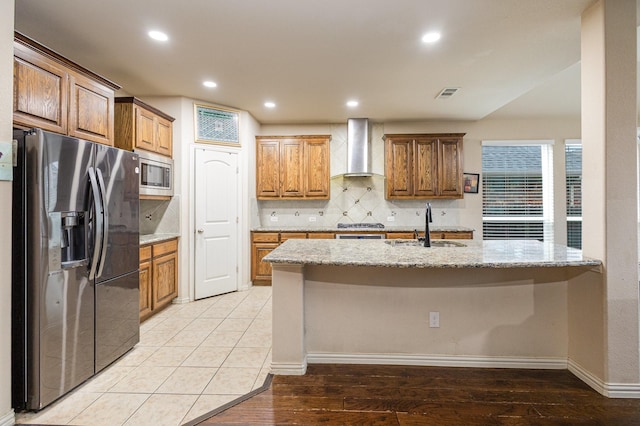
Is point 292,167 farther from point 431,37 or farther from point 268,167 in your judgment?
point 431,37

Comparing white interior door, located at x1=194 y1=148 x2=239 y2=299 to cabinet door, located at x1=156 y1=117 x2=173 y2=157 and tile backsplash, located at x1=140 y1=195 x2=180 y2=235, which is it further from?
cabinet door, located at x1=156 y1=117 x2=173 y2=157

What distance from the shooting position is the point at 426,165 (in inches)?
194

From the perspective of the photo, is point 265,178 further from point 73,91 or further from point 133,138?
point 73,91

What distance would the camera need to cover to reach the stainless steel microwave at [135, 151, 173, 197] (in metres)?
3.36

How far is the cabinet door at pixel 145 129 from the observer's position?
130 inches

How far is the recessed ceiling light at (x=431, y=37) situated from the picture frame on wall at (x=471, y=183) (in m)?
3.14

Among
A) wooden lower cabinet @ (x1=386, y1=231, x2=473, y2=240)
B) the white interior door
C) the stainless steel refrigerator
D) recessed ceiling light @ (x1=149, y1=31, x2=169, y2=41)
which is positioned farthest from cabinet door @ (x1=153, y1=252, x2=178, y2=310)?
wooden lower cabinet @ (x1=386, y1=231, x2=473, y2=240)

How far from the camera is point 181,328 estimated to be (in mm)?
3146

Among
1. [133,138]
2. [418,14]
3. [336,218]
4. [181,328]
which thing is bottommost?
[181,328]

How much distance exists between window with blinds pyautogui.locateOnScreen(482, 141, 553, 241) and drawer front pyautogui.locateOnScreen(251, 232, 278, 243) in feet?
11.7

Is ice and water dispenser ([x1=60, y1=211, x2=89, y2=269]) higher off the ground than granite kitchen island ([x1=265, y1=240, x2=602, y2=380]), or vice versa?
ice and water dispenser ([x1=60, y1=211, x2=89, y2=269])

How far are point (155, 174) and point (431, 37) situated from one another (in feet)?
10.4

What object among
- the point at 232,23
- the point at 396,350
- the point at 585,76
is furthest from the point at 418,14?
the point at 396,350

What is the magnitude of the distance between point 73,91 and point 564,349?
4217mm
